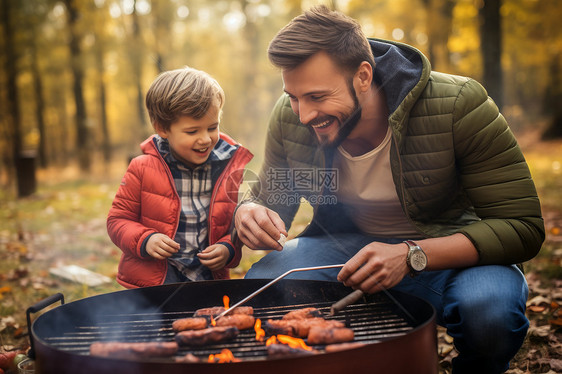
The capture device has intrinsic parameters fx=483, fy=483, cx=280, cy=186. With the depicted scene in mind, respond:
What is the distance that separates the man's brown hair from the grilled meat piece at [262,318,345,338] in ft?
4.29

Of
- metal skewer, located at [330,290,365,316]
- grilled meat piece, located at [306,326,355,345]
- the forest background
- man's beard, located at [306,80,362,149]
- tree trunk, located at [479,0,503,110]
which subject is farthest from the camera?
tree trunk, located at [479,0,503,110]

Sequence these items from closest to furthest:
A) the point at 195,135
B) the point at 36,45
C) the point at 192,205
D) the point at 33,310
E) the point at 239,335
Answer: the point at 33,310, the point at 239,335, the point at 195,135, the point at 192,205, the point at 36,45

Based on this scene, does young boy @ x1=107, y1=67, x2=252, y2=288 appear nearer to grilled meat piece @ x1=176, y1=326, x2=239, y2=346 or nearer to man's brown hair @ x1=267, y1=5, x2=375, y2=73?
man's brown hair @ x1=267, y1=5, x2=375, y2=73

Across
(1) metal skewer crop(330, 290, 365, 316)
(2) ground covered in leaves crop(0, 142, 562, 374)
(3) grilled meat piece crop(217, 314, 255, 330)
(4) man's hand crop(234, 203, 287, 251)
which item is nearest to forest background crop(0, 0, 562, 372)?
(2) ground covered in leaves crop(0, 142, 562, 374)

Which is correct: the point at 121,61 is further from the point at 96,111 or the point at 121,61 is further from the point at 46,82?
the point at 96,111

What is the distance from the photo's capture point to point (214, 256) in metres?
2.84

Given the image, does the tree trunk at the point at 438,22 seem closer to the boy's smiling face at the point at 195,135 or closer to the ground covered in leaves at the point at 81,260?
the ground covered in leaves at the point at 81,260

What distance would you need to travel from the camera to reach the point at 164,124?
9.78 ft

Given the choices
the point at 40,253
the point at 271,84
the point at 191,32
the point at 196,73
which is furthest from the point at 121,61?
the point at 196,73

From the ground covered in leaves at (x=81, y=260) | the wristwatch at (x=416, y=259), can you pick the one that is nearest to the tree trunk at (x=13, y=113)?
the ground covered in leaves at (x=81, y=260)

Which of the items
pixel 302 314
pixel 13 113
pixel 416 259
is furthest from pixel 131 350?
pixel 13 113

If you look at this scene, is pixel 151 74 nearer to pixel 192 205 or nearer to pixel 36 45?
pixel 36 45

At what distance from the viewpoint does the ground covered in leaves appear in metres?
3.06

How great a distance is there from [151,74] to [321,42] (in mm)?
21984
